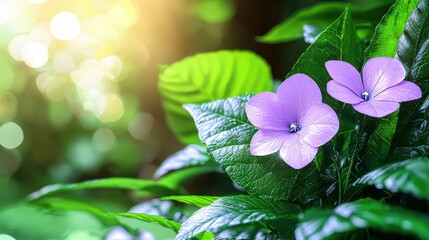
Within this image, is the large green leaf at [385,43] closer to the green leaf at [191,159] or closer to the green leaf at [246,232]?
the green leaf at [246,232]

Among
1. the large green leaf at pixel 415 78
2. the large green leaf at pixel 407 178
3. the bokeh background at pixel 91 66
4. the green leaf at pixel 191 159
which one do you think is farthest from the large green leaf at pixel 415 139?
the bokeh background at pixel 91 66

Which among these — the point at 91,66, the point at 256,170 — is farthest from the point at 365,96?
the point at 91,66

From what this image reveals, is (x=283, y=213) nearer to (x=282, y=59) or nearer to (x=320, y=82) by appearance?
(x=320, y=82)

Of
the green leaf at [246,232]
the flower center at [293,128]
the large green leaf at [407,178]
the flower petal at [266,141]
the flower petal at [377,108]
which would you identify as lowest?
the green leaf at [246,232]

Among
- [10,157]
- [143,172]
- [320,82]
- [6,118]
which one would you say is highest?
[320,82]

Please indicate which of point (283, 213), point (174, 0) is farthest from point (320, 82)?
point (174, 0)

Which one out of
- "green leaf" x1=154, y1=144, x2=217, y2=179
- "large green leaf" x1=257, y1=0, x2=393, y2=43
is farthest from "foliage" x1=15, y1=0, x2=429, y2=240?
"large green leaf" x1=257, y1=0, x2=393, y2=43
